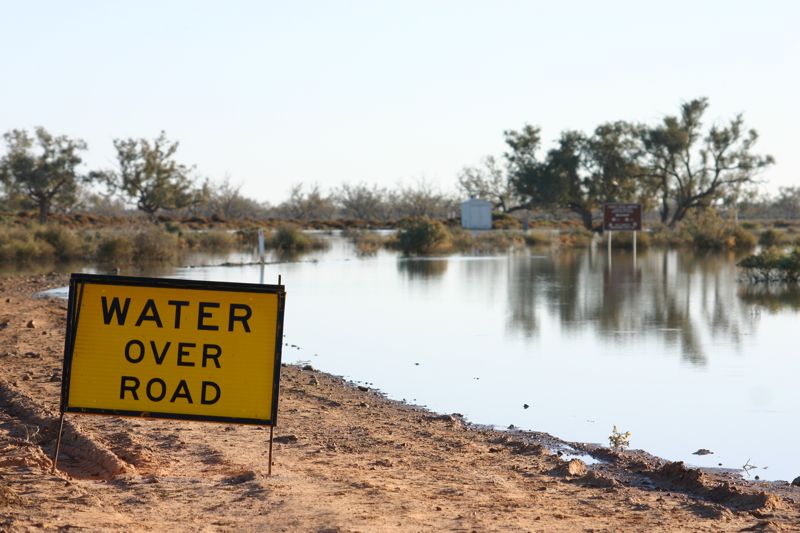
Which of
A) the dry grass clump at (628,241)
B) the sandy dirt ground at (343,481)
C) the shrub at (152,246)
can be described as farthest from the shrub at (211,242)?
the sandy dirt ground at (343,481)

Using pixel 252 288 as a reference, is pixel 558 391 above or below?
below

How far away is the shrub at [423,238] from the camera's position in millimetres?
56562

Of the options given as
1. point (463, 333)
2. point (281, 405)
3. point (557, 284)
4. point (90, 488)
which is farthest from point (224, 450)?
point (557, 284)

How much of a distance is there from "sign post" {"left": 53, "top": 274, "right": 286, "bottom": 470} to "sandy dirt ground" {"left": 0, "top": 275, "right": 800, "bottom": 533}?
51 cm

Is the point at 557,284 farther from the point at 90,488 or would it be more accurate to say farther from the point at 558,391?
the point at 90,488

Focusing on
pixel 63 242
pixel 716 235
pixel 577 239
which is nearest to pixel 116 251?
pixel 63 242

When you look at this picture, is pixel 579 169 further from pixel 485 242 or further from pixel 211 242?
pixel 211 242

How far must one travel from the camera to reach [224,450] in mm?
9078

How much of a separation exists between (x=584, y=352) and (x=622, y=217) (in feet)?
138

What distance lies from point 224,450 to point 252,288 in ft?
Answer: 5.87

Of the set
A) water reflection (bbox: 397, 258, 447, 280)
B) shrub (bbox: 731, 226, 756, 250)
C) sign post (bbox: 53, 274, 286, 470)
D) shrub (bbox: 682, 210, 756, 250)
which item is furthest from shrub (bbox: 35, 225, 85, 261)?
sign post (bbox: 53, 274, 286, 470)

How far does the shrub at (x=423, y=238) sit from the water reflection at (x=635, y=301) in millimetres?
11051

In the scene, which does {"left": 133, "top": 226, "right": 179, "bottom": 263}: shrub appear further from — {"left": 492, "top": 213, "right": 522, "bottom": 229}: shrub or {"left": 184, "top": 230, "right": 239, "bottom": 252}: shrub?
{"left": 492, "top": 213, "right": 522, "bottom": 229}: shrub

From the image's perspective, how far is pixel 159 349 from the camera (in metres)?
7.86
